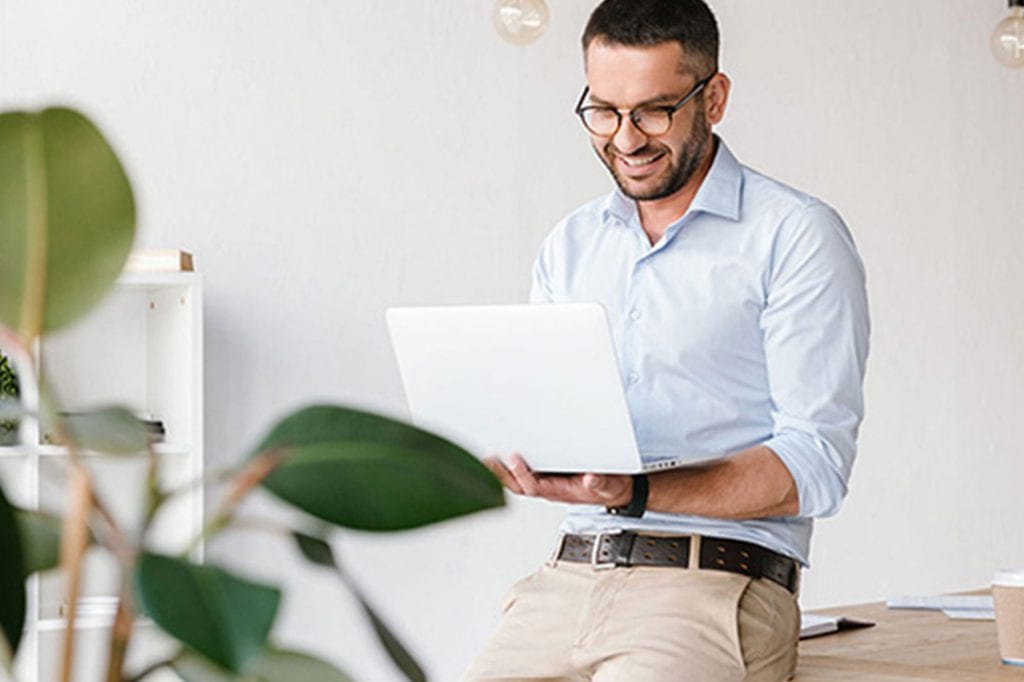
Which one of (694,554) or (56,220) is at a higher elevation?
(56,220)

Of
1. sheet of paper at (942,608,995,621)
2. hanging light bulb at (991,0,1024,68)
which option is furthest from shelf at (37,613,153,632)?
hanging light bulb at (991,0,1024,68)

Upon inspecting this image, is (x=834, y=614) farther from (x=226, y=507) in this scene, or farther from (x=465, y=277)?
(x=226, y=507)

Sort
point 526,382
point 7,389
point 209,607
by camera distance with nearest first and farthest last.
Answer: point 209,607 < point 526,382 < point 7,389

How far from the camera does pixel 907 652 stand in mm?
2359

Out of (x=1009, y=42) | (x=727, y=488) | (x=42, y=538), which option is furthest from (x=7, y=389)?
(x=42, y=538)

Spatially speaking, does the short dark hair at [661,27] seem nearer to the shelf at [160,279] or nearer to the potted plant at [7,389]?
the shelf at [160,279]

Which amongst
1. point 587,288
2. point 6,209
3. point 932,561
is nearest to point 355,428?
point 6,209

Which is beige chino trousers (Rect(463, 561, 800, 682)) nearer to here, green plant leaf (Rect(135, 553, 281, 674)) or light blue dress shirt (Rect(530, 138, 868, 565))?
light blue dress shirt (Rect(530, 138, 868, 565))

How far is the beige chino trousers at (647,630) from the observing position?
2.21 meters

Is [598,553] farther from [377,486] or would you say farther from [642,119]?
[377,486]

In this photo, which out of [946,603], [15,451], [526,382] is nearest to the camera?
[526,382]

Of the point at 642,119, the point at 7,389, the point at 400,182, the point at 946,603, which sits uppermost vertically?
the point at 642,119

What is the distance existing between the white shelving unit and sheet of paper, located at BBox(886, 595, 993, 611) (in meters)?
1.33

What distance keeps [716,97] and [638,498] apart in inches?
26.9
